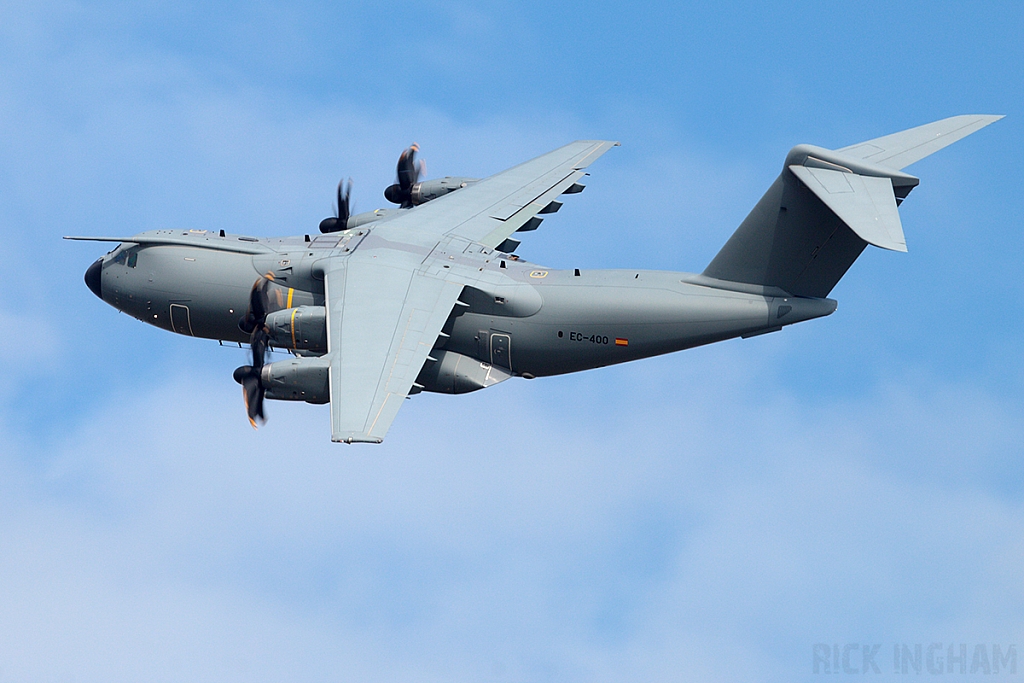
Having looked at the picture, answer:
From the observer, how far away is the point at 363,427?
2750cm

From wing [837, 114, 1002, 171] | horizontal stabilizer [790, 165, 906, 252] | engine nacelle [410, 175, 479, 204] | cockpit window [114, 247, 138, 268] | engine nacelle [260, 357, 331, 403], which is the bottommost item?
engine nacelle [260, 357, 331, 403]

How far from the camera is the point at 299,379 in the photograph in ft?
95.4

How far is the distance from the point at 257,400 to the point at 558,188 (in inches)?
432

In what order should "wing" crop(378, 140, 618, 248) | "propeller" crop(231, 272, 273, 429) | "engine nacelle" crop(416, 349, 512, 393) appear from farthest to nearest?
"wing" crop(378, 140, 618, 248) < "engine nacelle" crop(416, 349, 512, 393) < "propeller" crop(231, 272, 273, 429)

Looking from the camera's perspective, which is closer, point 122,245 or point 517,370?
point 517,370

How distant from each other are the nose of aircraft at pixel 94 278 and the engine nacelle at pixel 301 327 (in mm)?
6176

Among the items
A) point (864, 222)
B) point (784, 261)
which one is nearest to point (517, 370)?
point (784, 261)

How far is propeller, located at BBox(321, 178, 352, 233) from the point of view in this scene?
36.4 m

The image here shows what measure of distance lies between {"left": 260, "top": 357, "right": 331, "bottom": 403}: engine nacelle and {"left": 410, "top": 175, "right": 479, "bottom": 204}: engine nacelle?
33.4 feet

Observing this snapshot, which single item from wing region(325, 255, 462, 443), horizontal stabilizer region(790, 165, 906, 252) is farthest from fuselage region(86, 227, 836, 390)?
horizontal stabilizer region(790, 165, 906, 252)

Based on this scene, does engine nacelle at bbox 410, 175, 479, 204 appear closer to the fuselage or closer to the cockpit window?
the fuselage

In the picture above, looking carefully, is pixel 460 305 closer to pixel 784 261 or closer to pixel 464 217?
pixel 464 217

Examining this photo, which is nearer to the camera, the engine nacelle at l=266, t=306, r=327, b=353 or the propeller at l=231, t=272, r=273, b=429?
the propeller at l=231, t=272, r=273, b=429

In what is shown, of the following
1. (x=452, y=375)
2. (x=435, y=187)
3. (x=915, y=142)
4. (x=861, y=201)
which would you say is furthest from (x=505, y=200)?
(x=861, y=201)
